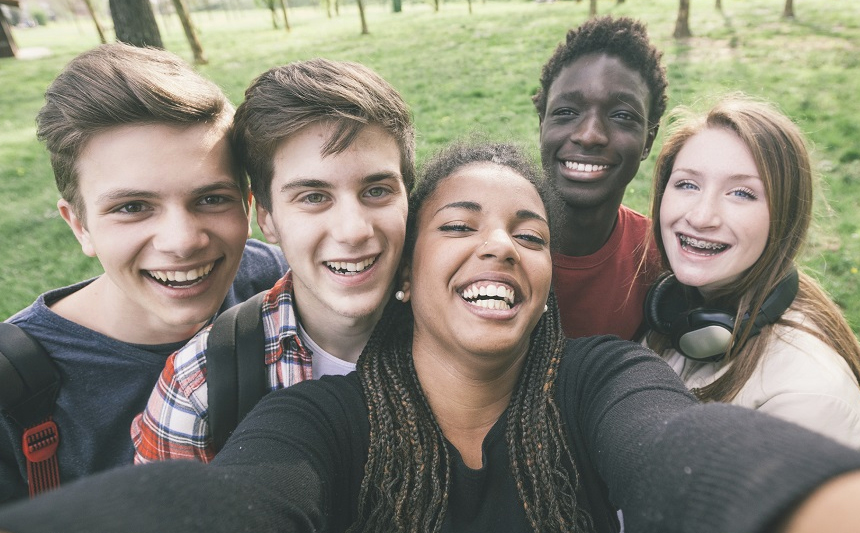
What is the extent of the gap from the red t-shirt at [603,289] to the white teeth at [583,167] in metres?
0.42

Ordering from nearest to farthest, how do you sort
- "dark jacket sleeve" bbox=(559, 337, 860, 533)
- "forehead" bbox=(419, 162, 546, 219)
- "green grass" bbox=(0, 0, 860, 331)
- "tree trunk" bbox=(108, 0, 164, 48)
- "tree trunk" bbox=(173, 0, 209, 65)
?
"dark jacket sleeve" bbox=(559, 337, 860, 533) → "forehead" bbox=(419, 162, 546, 219) → "green grass" bbox=(0, 0, 860, 331) → "tree trunk" bbox=(108, 0, 164, 48) → "tree trunk" bbox=(173, 0, 209, 65)

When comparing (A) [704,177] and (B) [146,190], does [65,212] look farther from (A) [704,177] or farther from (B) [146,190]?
(A) [704,177]

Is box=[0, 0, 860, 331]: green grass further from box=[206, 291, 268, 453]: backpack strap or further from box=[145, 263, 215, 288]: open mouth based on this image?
box=[206, 291, 268, 453]: backpack strap

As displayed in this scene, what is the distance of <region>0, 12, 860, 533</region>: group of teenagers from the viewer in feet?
5.81

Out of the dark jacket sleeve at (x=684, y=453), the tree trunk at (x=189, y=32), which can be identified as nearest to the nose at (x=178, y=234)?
the dark jacket sleeve at (x=684, y=453)

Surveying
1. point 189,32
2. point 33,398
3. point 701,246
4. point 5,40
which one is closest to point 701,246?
point 701,246

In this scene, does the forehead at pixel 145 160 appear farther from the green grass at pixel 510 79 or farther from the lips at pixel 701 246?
the lips at pixel 701 246

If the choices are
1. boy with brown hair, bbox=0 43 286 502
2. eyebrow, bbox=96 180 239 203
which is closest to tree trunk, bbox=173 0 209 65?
boy with brown hair, bbox=0 43 286 502

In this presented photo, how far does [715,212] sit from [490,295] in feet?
3.94

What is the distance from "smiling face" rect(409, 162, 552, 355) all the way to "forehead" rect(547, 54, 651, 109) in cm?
108

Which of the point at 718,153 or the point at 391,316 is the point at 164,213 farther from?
the point at 718,153

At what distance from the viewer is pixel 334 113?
2.04 metres

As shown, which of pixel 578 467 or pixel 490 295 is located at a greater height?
pixel 490 295

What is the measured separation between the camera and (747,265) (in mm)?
2432
